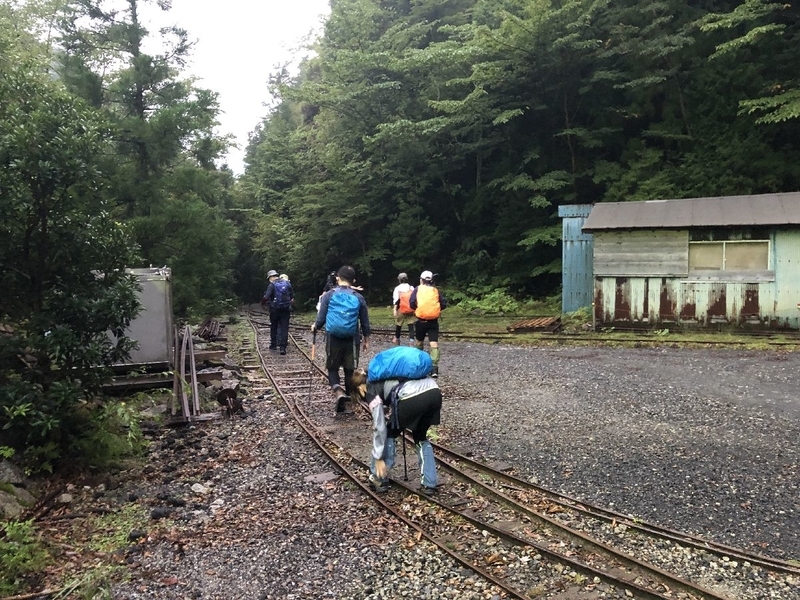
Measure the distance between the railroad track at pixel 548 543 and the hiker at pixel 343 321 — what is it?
5.87ft

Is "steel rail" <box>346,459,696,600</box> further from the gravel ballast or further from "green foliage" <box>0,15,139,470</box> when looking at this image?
"green foliage" <box>0,15,139,470</box>

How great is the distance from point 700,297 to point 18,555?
1537cm

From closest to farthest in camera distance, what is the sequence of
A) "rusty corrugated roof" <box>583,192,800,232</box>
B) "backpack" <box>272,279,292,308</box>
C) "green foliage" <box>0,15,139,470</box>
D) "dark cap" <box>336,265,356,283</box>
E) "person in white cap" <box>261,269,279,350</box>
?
"green foliage" <box>0,15,139,470</box> → "dark cap" <box>336,265,356,283</box> → "backpack" <box>272,279,292,308</box> → "person in white cap" <box>261,269,279,350</box> → "rusty corrugated roof" <box>583,192,800,232</box>

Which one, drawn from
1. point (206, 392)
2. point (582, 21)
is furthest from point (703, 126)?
point (206, 392)

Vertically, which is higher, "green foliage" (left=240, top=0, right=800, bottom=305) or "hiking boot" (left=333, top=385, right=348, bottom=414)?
"green foliage" (left=240, top=0, right=800, bottom=305)

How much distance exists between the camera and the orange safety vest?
972cm

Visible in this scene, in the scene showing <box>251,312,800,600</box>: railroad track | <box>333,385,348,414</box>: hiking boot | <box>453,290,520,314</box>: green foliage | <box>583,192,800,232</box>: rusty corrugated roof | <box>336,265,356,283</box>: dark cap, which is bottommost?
<box>251,312,800,600</box>: railroad track

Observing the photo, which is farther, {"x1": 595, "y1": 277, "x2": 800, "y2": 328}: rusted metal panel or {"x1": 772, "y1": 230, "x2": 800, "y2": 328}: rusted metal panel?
{"x1": 595, "y1": 277, "x2": 800, "y2": 328}: rusted metal panel

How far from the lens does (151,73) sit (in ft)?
48.6

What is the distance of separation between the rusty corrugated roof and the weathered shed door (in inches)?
91.2

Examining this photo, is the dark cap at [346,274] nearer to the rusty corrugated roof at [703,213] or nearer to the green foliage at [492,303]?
the rusty corrugated roof at [703,213]

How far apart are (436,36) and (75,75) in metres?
23.6

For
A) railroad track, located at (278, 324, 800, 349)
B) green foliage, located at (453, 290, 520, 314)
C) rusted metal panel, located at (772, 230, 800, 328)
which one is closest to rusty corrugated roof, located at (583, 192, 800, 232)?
rusted metal panel, located at (772, 230, 800, 328)

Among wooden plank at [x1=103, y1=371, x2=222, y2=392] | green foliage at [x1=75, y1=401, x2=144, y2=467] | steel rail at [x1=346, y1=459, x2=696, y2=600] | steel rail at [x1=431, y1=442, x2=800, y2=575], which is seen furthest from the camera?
wooden plank at [x1=103, y1=371, x2=222, y2=392]
